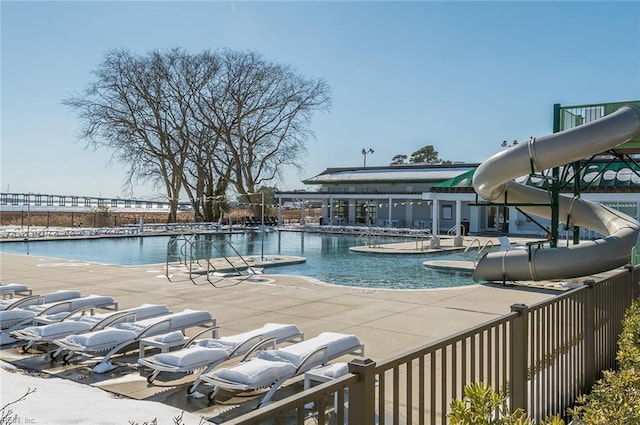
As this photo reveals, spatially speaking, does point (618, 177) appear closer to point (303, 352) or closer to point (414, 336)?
point (414, 336)

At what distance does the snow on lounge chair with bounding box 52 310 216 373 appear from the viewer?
254 inches

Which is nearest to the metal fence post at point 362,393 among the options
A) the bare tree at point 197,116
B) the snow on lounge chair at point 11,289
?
the snow on lounge chair at point 11,289

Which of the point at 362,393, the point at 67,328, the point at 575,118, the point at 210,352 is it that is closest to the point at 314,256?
the point at 575,118

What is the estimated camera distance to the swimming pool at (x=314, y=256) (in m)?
15.6

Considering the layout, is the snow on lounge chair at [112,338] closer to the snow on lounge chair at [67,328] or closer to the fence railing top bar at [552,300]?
the snow on lounge chair at [67,328]

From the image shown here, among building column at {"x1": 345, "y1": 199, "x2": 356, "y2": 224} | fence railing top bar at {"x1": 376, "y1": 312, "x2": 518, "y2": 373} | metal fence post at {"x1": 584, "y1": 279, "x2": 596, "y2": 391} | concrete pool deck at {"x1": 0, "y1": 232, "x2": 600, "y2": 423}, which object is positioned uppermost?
building column at {"x1": 345, "y1": 199, "x2": 356, "y2": 224}

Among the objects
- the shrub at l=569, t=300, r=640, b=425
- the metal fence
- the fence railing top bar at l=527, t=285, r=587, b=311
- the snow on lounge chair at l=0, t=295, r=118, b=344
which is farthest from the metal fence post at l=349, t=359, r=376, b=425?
the snow on lounge chair at l=0, t=295, r=118, b=344

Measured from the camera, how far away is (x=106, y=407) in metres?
5.05

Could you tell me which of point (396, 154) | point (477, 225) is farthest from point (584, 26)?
point (396, 154)

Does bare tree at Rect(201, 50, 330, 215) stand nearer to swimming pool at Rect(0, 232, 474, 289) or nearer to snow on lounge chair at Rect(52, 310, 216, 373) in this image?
swimming pool at Rect(0, 232, 474, 289)

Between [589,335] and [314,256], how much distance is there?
17578mm

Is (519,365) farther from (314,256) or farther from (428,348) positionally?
(314,256)

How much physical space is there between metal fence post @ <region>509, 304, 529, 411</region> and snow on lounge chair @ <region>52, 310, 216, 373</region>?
14.5 ft

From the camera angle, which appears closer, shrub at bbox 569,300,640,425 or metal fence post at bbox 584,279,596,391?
shrub at bbox 569,300,640,425
